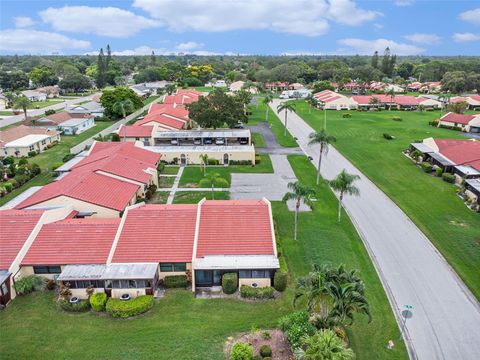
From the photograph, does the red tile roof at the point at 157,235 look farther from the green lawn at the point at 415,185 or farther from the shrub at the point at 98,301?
the green lawn at the point at 415,185

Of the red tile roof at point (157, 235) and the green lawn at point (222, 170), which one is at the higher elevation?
the red tile roof at point (157, 235)

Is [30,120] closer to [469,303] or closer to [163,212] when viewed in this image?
[163,212]

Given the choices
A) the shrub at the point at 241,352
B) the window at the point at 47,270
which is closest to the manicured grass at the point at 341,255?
the shrub at the point at 241,352

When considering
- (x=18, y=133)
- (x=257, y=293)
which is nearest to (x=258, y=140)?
(x=18, y=133)

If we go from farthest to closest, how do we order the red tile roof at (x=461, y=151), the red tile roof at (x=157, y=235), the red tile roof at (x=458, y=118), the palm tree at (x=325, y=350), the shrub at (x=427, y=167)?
the red tile roof at (x=458, y=118) → the shrub at (x=427, y=167) → the red tile roof at (x=461, y=151) → the red tile roof at (x=157, y=235) → the palm tree at (x=325, y=350)

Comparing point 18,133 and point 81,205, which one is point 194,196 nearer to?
point 81,205

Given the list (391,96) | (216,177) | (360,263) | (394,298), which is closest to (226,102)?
(216,177)
